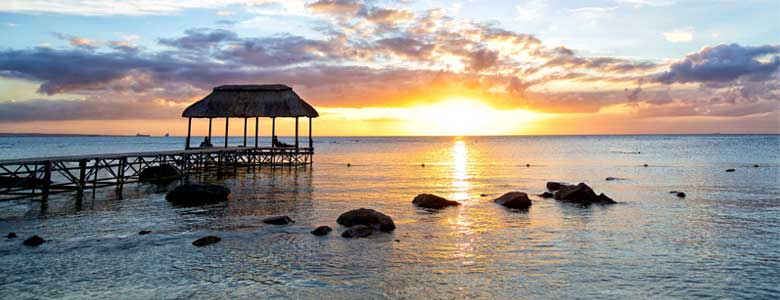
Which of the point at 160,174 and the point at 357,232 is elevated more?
the point at 160,174

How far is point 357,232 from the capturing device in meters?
14.4

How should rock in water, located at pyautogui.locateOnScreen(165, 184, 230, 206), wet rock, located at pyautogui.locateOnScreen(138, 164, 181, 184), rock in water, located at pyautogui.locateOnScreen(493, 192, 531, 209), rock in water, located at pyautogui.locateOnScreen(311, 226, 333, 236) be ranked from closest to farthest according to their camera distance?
rock in water, located at pyautogui.locateOnScreen(311, 226, 333, 236)
rock in water, located at pyautogui.locateOnScreen(493, 192, 531, 209)
rock in water, located at pyautogui.locateOnScreen(165, 184, 230, 206)
wet rock, located at pyautogui.locateOnScreen(138, 164, 181, 184)

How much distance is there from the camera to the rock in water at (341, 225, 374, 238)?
14.2 metres

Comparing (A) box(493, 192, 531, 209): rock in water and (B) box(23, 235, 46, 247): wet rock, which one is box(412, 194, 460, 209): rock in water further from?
(B) box(23, 235, 46, 247): wet rock

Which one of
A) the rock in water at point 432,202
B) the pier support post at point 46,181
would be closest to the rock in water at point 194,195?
the pier support post at point 46,181

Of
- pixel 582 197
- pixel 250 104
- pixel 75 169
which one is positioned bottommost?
pixel 582 197

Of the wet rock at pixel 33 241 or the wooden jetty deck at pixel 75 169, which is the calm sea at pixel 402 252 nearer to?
the wet rock at pixel 33 241

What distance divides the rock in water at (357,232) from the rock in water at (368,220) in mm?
652

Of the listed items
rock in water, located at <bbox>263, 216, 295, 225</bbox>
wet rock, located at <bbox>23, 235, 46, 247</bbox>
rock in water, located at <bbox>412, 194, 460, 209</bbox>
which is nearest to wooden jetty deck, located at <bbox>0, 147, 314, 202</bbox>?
wet rock, located at <bbox>23, 235, 46, 247</bbox>

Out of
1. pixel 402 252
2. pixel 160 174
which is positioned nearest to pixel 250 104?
pixel 160 174

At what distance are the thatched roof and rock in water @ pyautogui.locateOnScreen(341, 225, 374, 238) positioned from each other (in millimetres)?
27722

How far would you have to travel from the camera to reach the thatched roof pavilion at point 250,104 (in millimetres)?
41750

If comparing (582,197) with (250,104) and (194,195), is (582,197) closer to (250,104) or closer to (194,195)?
(194,195)

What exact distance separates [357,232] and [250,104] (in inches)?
1230
